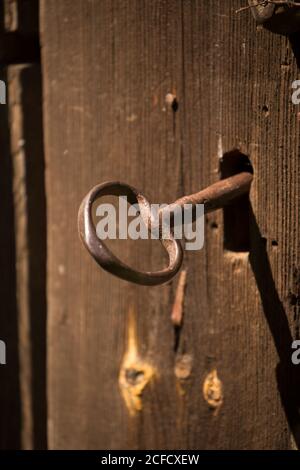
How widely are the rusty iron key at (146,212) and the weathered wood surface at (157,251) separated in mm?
46

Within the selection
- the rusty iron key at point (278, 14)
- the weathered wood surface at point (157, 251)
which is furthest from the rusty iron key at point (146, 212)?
the rusty iron key at point (278, 14)

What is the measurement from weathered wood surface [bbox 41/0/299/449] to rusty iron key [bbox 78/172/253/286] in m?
0.05

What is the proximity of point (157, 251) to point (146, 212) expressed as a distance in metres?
0.17

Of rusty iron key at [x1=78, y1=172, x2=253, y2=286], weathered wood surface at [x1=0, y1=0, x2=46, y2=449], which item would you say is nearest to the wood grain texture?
weathered wood surface at [x1=0, y1=0, x2=46, y2=449]

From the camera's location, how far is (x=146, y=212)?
0.58 meters

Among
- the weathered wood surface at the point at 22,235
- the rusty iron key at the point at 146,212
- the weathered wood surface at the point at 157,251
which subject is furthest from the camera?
the weathered wood surface at the point at 22,235

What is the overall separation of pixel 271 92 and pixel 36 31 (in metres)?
0.41

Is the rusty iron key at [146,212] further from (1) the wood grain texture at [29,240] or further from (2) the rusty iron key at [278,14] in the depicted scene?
A: (1) the wood grain texture at [29,240]

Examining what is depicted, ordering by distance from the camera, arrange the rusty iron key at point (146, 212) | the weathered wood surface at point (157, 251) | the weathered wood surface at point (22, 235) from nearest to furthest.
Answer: the rusty iron key at point (146, 212)
the weathered wood surface at point (157, 251)
the weathered wood surface at point (22, 235)

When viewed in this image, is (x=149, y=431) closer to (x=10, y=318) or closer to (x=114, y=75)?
(x=10, y=318)

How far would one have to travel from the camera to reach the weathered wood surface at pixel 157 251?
65cm

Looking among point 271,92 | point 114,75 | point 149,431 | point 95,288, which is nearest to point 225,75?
point 271,92

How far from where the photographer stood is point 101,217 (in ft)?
2.52

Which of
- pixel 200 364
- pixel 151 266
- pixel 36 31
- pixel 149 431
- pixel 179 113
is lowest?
pixel 149 431
